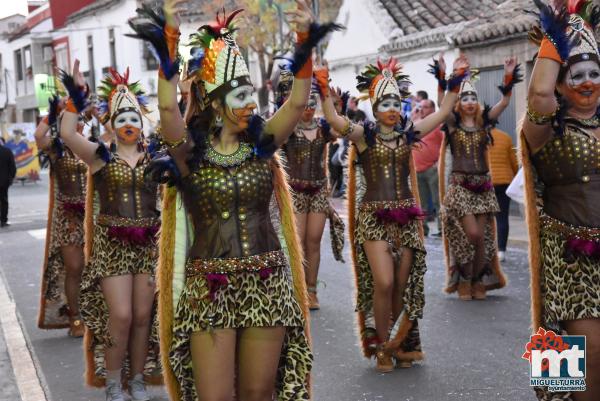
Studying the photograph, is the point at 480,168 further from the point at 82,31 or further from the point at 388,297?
the point at 82,31

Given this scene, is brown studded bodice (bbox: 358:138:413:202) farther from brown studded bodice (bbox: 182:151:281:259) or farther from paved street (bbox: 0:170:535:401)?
brown studded bodice (bbox: 182:151:281:259)

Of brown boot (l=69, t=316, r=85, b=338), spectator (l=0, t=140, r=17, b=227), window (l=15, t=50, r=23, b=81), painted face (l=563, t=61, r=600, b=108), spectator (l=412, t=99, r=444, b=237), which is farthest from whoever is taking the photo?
window (l=15, t=50, r=23, b=81)

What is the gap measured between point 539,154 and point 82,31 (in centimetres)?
4674

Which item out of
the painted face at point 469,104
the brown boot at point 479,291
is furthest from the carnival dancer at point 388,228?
the brown boot at point 479,291

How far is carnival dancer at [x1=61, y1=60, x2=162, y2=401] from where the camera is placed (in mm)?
6344

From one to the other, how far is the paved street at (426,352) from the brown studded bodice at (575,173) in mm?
1915

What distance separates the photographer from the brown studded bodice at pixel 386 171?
279 inches

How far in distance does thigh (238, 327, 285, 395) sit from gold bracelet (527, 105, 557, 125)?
1649 millimetres

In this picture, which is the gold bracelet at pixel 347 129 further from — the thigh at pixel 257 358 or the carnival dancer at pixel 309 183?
the thigh at pixel 257 358

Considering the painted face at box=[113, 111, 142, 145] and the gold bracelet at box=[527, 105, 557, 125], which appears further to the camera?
the painted face at box=[113, 111, 142, 145]

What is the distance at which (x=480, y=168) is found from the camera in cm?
958

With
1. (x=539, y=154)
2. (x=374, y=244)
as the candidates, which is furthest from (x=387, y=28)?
(x=539, y=154)

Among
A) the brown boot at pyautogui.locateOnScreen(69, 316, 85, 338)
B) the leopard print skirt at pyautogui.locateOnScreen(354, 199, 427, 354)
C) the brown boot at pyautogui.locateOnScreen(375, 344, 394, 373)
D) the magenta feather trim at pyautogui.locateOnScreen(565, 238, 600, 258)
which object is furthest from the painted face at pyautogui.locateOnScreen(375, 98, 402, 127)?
the brown boot at pyautogui.locateOnScreen(69, 316, 85, 338)

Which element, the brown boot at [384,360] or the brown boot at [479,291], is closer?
the brown boot at [384,360]
